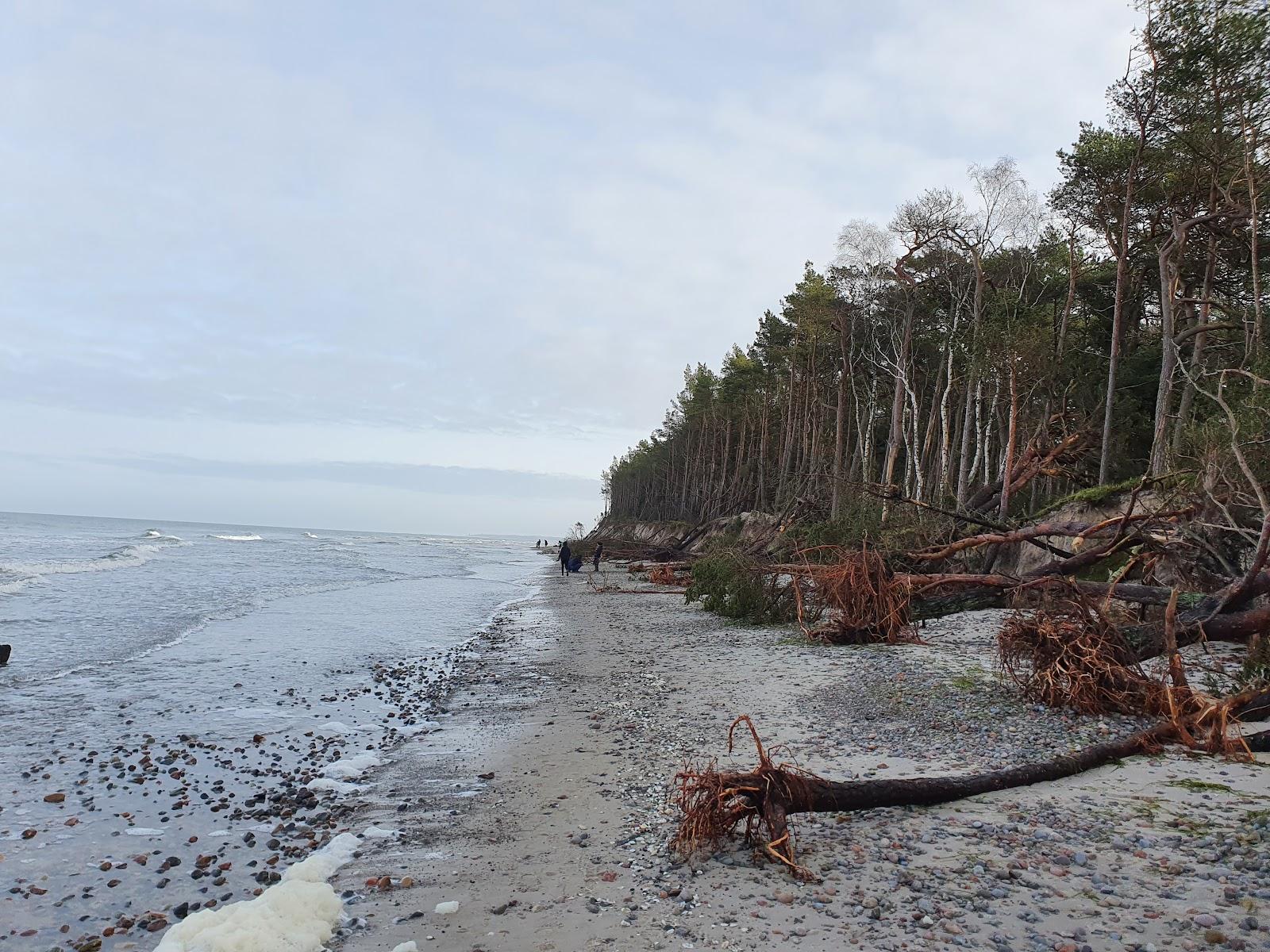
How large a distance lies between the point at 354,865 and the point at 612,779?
238cm

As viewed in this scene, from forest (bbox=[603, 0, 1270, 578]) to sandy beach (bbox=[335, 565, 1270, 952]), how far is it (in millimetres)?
3215

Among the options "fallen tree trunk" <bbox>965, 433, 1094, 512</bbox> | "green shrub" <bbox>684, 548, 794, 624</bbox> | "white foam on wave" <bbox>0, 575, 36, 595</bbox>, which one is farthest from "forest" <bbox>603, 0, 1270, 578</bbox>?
"white foam on wave" <bbox>0, 575, 36, 595</bbox>

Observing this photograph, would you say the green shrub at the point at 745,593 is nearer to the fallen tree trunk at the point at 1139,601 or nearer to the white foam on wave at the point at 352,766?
the fallen tree trunk at the point at 1139,601

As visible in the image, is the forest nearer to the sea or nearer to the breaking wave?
the sea

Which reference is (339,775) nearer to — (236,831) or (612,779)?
(236,831)

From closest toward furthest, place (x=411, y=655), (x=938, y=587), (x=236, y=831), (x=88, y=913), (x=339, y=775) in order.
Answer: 1. (x=88, y=913)
2. (x=236, y=831)
3. (x=339, y=775)
4. (x=938, y=587)
5. (x=411, y=655)

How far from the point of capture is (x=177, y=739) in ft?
29.3

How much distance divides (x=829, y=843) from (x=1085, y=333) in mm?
27986

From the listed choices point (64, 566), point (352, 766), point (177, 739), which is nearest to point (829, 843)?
point (352, 766)

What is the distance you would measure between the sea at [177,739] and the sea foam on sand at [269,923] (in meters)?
0.47

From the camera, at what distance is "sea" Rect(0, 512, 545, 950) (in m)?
5.22

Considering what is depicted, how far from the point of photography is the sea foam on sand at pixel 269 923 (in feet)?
13.7

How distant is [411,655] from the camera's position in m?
15.4

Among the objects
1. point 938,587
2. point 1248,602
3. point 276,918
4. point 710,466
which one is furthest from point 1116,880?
point 710,466
